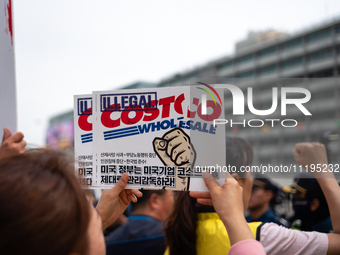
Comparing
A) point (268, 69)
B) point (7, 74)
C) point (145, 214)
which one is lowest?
point (145, 214)

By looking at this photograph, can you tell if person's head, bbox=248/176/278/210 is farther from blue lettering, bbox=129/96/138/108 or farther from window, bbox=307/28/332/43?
window, bbox=307/28/332/43

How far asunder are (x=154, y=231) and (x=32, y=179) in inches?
63.4

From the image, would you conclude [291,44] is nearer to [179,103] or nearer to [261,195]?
[261,195]

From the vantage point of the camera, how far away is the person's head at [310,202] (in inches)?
87.4

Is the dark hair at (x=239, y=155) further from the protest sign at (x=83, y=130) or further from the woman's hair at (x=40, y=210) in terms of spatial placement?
the woman's hair at (x=40, y=210)

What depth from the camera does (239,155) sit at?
1.40 metres

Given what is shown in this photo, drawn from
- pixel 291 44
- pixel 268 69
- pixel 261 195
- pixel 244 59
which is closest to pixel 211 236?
pixel 261 195

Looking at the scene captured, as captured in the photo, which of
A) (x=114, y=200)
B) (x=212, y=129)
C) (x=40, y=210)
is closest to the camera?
(x=40, y=210)

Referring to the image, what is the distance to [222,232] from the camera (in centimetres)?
138

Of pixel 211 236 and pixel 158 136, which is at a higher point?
pixel 158 136

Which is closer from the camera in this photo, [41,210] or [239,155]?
[41,210]

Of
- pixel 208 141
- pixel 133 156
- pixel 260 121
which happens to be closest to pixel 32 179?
pixel 133 156

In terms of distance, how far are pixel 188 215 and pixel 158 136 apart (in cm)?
62

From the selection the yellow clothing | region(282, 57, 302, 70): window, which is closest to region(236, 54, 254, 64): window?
region(282, 57, 302, 70): window
